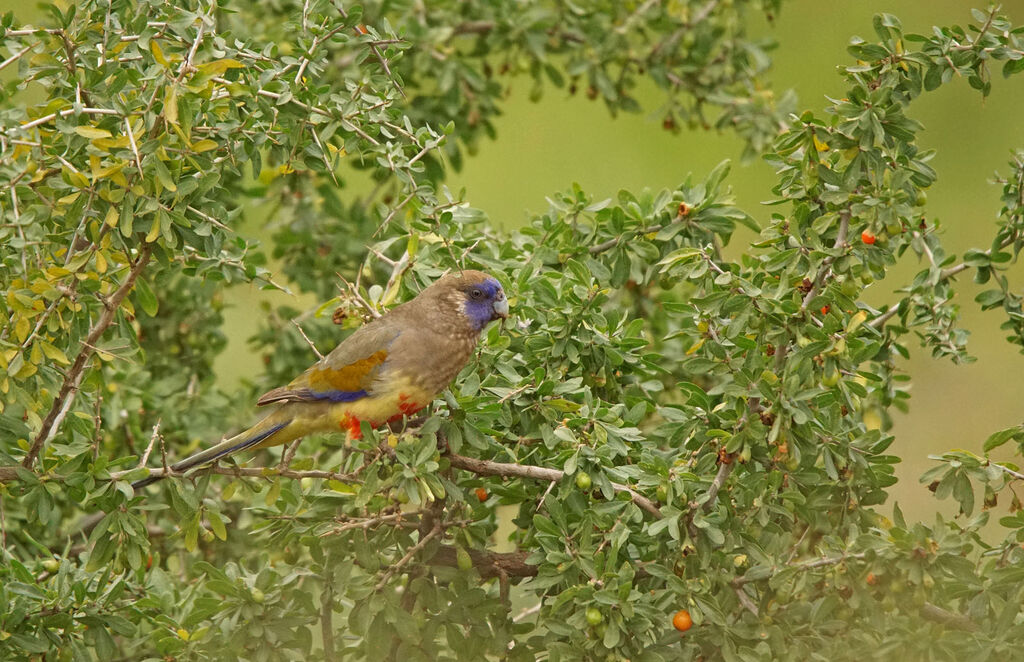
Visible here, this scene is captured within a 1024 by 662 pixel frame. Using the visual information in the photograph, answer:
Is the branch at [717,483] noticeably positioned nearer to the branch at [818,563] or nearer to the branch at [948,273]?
the branch at [818,563]

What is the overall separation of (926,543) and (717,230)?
1.13m

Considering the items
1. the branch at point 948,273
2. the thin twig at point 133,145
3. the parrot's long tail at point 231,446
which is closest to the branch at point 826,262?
the branch at point 948,273

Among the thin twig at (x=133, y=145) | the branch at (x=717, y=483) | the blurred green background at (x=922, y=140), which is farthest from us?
the blurred green background at (x=922, y=140)

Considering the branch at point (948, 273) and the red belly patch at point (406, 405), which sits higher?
the branch at point (948, 273)

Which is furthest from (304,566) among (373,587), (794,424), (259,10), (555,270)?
(259,10)

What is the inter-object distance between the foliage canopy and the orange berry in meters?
0.02

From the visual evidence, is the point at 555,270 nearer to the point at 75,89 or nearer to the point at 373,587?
the point at 373,587

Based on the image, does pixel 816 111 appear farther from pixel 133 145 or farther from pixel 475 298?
pixel 133 145

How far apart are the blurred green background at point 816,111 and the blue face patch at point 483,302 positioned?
379cm

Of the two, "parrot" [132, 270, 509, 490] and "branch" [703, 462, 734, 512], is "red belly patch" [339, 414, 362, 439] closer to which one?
"parrot" [132, 270, 509, 490]

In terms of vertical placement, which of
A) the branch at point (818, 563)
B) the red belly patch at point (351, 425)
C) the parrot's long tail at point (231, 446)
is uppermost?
the branch at point (818, 563)

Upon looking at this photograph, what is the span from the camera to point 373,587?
2.75m

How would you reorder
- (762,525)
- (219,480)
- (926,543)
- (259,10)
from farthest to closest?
(259,10) → (219,480) → (762,525) → (926,543)

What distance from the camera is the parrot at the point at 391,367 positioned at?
2.93m
